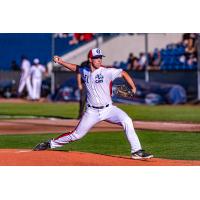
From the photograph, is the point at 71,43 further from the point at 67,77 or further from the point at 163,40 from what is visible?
the point at 163,40

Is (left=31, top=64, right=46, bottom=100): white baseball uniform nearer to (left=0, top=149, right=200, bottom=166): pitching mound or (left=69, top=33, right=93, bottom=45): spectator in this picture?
(left=69, top=33, right=93, bottom=45): spectator

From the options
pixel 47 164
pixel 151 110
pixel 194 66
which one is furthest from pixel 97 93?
pixel 194 66

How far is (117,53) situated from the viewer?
25.2 meters

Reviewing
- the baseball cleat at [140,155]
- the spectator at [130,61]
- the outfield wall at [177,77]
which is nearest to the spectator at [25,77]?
the outfield wall at [177,77]

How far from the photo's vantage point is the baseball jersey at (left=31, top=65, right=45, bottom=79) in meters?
24.7

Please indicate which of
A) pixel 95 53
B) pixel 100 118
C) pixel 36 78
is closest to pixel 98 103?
pixel 100 118

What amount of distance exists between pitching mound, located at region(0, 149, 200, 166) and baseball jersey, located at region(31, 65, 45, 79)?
49.9 ft

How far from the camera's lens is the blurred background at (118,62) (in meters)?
22.4

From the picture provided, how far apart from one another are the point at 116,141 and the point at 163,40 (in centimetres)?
1276

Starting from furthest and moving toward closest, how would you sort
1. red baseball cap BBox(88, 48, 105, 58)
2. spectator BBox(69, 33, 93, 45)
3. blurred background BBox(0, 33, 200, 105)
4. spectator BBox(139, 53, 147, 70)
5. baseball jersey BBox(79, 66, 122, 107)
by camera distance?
spectator BBox(69, 33, 93, 45), spectator BBox(139, 53, 147, 70), blurred background BBox(0, 33, 200, 105), baseball jersey BBox(79, 66, 122, 107), red baseball cap BBox(88, 48, 105, 58)

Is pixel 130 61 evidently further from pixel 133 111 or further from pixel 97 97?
pixel 97 97

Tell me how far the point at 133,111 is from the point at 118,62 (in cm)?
493

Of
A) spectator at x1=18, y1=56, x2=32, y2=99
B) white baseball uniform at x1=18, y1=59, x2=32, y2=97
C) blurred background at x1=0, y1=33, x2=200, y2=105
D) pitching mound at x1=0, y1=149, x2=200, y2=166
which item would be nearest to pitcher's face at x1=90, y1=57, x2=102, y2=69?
pitching mound at x1=0, y1=149, x2=200, y2=166

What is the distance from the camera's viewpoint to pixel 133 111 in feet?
65.8
